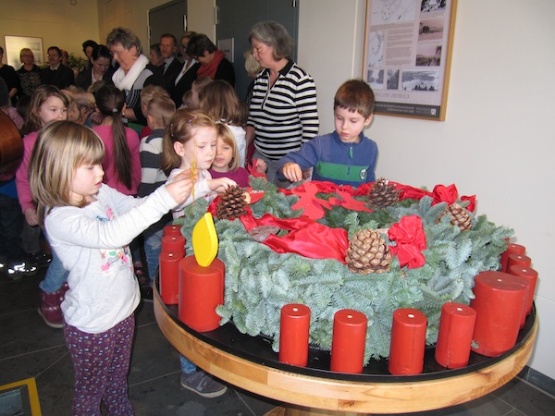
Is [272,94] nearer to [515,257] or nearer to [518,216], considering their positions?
[518,216]

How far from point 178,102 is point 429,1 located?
257 centimetres

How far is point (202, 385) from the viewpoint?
229 centimetres

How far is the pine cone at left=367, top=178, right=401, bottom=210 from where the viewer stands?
1474mm

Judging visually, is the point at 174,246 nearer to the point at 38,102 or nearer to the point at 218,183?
the point at 218,183

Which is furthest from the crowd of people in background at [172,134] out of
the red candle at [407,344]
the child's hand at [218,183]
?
the red candle at [407,344]

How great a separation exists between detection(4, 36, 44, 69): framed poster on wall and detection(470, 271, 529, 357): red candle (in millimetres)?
11949

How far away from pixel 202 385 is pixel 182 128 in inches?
Answer: 50.3

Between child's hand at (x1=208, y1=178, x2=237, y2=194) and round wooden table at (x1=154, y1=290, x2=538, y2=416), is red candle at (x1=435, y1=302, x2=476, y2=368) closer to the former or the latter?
round wooden table at (x1=154, y1=290, x2=538, y2=416)

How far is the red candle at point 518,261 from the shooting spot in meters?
1.29

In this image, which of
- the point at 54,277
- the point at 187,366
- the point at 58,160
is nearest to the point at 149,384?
the point at 187,366

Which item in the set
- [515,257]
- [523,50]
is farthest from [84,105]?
[515,257]

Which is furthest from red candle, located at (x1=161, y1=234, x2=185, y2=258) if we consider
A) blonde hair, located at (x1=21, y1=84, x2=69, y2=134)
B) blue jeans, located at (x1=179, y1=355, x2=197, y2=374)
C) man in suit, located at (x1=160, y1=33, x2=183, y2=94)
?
man in suit, located at (x1=160, y1=33, x2=183, y2=94)

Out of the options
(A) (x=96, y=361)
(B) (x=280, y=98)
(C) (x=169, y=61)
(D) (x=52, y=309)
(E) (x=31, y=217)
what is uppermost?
(C) (x=169, y=61)

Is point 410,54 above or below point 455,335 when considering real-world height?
above
